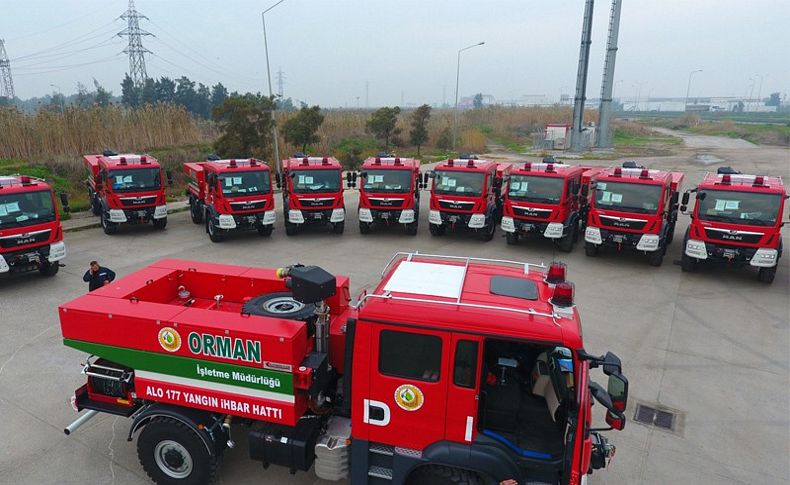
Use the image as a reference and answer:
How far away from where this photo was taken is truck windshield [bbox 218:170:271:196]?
1438 cm

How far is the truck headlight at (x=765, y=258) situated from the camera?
36.6 feet

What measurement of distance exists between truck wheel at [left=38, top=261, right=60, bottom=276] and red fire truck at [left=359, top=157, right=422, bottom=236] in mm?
7981

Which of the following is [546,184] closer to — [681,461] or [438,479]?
[681,461]

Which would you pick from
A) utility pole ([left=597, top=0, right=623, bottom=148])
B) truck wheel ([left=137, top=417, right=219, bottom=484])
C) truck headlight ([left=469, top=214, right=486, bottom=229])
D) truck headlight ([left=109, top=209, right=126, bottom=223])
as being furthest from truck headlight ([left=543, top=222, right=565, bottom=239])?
utility pole ([left=597, top=0, right=623, bottom=148])

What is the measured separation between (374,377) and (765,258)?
36.6 ft

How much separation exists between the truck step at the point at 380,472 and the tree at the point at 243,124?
2146cm

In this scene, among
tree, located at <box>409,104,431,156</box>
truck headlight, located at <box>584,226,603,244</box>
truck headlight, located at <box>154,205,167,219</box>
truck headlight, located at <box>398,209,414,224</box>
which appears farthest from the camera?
tree, located at <box>409,104,431,156</box>

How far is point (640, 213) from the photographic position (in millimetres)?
12445

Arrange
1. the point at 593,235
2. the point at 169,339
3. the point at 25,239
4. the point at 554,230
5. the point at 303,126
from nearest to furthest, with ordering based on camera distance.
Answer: the point at 169,339 → the point at 25,239 → the point at 593,235 → the point at 554,230 → the point at 303,126

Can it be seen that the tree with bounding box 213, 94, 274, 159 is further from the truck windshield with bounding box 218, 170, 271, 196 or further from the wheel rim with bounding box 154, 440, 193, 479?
the wheel rim with bounding box 154, 440, 193, 479

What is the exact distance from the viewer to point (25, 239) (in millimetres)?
10594

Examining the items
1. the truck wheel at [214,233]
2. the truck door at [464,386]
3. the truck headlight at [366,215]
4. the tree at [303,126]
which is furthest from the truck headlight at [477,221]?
the tree at [303,126]

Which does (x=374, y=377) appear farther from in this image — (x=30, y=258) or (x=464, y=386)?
(x=30, y=258)

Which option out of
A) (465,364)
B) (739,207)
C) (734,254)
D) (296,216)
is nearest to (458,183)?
(296,216)
